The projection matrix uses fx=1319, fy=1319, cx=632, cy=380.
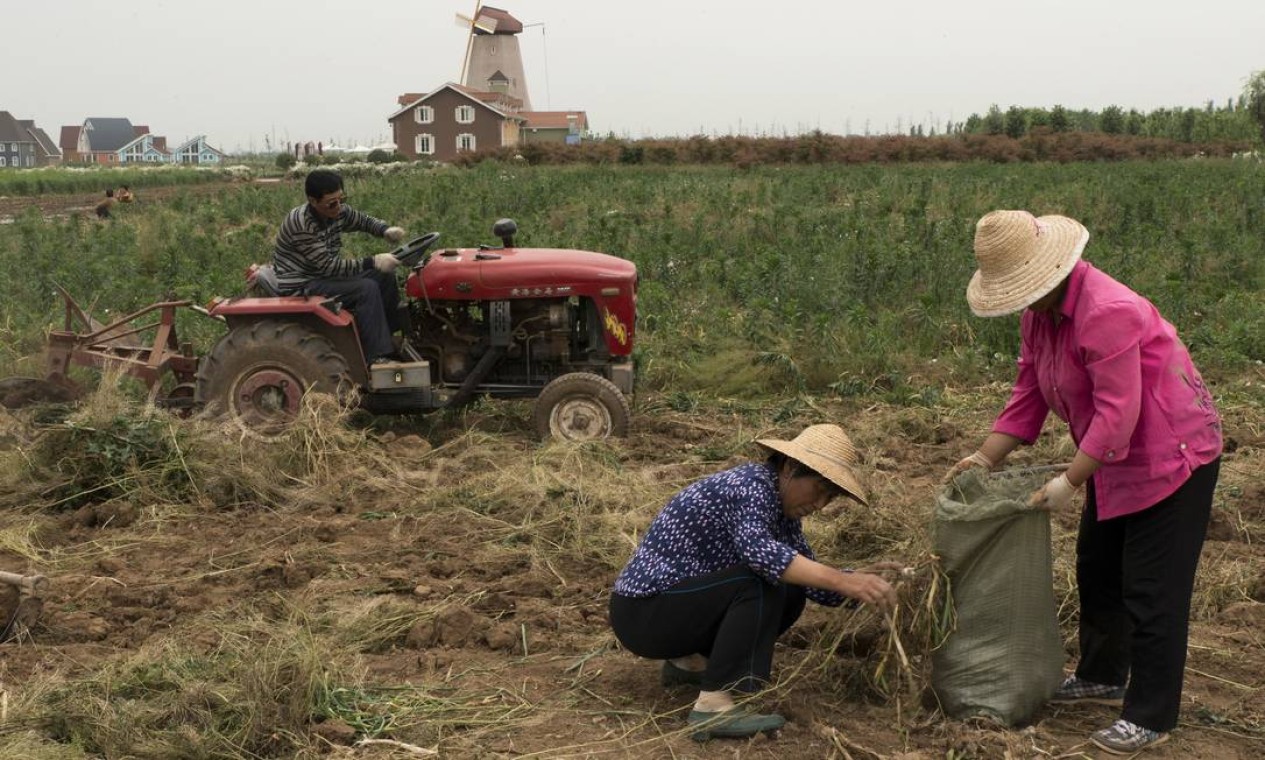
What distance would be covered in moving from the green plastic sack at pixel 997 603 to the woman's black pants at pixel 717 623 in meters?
0.53

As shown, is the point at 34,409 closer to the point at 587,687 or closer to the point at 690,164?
the point at 587,687

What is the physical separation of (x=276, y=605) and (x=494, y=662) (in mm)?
1074

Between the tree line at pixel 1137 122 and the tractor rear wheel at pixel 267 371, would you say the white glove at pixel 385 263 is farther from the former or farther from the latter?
the tree line at pixel 1137 122

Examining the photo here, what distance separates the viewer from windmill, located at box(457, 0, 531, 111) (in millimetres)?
68438

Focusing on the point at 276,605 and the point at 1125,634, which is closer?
the point at 1125,634

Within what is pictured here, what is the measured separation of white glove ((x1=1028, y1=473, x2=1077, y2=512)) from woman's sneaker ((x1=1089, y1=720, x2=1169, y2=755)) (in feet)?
2.23

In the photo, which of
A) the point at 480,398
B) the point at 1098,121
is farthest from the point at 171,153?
the point at 480,398

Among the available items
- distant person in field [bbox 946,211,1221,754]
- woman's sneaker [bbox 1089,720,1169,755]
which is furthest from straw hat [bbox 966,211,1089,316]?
woman's sneaker [bbox 1089,720,1169,755]

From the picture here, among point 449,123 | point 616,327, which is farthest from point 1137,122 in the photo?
point 616,327

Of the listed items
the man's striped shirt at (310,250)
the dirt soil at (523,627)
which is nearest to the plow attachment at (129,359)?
the man's striped shirt at (310,250)

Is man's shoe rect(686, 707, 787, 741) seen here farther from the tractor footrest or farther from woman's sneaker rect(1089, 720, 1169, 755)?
the tractor footrest

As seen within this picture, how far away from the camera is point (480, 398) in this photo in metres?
8.28

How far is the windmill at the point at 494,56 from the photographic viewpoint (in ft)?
225

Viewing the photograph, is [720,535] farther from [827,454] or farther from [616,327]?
[616,327]
